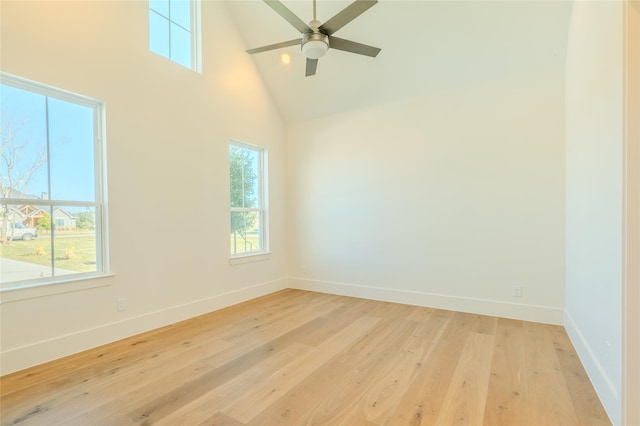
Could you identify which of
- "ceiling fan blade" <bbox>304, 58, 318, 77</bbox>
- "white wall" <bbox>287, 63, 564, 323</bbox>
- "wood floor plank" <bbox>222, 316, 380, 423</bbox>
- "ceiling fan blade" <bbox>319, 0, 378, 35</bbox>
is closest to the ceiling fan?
"ceiling fan blade" <bbox>319, 0, 378, 35</bbox>

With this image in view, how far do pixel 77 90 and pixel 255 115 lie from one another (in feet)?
7.35

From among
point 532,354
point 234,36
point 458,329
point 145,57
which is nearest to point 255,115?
point 234,36

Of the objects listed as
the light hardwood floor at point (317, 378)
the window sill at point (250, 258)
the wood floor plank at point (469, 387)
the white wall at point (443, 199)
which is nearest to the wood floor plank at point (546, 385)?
the light hardwood floor at point (317, 378)

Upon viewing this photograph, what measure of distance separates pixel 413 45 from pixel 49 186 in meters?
3.95

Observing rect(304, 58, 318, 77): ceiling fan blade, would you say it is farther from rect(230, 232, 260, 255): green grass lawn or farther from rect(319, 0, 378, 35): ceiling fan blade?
rect(230, 232, 260, 255): green grass lawn

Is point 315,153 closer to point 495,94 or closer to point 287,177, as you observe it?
point 287,177

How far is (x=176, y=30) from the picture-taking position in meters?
Answer: 3.56

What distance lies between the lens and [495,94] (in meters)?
3.55

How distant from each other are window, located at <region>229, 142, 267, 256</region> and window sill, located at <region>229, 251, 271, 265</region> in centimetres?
9

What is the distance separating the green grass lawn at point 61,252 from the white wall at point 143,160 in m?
0.19

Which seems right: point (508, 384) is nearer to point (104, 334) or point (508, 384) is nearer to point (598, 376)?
point (598, 376)

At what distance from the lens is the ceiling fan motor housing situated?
2.66 metres

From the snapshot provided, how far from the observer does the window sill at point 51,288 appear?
228 centimetres

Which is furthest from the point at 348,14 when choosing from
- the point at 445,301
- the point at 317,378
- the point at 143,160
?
the point at 445,301
